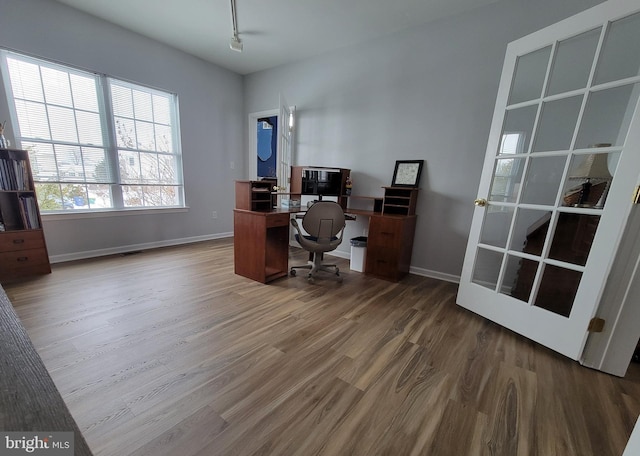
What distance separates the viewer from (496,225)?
211 cm

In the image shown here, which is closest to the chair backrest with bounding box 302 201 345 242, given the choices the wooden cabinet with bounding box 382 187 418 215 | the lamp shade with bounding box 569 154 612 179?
the wooden cabinet with bounding box 382 187 418 215

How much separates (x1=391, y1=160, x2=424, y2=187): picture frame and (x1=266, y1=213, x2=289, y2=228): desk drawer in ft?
4.69

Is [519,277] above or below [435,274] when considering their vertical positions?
above

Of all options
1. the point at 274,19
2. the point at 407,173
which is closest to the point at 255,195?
the point at 407,173

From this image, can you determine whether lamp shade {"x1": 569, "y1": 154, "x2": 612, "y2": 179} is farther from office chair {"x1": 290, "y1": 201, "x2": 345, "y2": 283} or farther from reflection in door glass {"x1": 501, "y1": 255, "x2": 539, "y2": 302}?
office chair {"x1": 290, "y1": 201, "x2": 345, "y2": 283}

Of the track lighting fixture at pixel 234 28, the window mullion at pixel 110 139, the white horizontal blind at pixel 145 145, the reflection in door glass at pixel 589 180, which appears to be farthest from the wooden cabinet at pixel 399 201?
the window mullion at pixel 110 139

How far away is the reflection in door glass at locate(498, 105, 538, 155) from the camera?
190 cm

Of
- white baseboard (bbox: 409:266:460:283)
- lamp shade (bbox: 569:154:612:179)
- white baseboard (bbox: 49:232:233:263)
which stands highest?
lamp shade (bbox: 569:154:612:179)

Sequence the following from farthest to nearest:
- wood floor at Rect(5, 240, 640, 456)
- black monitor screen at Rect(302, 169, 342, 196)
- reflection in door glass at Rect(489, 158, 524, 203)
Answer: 1. black monitor screen at Rect(302, 169, 342, 196)
2. reflection in door glass at Rect(489, 158, 524, 203)
3. wood floor at Rect(5, 240, 640, 456)

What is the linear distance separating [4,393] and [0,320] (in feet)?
0.89

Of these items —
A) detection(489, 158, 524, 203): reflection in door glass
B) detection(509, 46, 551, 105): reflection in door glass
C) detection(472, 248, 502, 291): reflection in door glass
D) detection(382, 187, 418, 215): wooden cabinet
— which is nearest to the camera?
detection(509, 46, 551, 105): reflection in door glass

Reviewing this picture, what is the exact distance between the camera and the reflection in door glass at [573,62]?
1.61 metres

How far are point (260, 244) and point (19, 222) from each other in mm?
2490

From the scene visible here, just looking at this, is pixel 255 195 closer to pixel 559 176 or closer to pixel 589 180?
pixel 559 176
